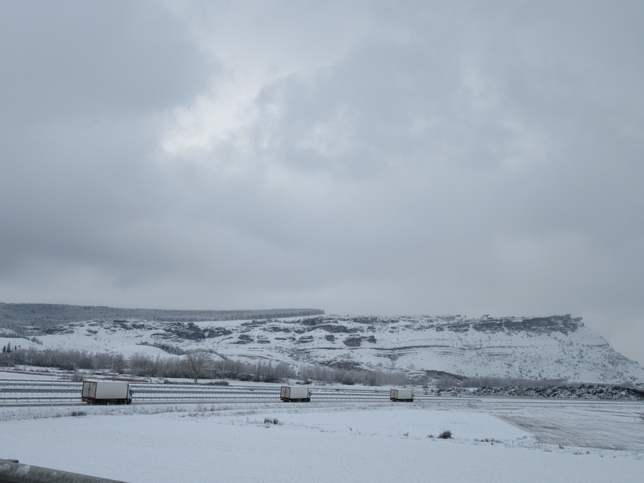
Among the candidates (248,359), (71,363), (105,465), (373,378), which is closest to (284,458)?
(105,465)

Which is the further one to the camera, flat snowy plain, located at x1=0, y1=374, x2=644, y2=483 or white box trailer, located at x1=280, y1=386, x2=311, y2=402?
white box trailer, located at x1=280, y1=386, x2=311, y2=402

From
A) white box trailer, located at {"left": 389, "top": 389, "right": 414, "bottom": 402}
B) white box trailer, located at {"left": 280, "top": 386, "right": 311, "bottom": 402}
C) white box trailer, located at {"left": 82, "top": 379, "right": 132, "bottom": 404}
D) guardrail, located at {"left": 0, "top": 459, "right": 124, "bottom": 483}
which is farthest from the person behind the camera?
white box trailer, located at {"left": 389, "top": 389, "right": 414, "bottom": 402}

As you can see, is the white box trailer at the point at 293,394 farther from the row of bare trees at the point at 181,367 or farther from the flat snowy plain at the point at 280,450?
the row of bare trees at the point at 181,367

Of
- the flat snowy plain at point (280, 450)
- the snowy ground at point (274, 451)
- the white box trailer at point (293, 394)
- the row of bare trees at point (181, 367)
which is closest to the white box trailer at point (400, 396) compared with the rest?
the white box trailer at point (293, 394)

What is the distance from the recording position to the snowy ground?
14.9 metres

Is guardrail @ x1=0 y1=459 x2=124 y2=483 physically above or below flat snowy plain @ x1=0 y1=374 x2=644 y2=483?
above

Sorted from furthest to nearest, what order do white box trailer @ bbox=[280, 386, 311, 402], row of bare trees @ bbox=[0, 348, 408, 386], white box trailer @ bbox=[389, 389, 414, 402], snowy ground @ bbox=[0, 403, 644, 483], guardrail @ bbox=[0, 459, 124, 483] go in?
row of bare trees @ bbox=[0, 348, 408, 386] → white box trailer @ bbox=[389, 389, 414, 402] → white box trailer @ bbox=[280, 386, 311, 402] → snowy ground @ bbox=[0, 403, 644, 483] → guardrail @ bbox=[0, 459, 124, 483]

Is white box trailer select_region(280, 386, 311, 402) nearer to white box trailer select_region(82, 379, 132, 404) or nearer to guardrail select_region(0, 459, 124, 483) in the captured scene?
white box trailer select_region(82, 379, 132, 404)

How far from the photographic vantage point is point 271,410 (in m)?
40.4

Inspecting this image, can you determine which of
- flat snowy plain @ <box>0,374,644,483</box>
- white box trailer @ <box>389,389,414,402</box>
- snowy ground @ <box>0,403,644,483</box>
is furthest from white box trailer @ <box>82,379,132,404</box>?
white box trailer @ <box>389,389,414,402</box>

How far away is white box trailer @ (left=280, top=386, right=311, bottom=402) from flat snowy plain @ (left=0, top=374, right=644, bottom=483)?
17.2 meters

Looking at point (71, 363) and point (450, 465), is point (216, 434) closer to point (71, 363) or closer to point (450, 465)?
point (450, 465)

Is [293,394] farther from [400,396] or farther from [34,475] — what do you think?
[34,475]

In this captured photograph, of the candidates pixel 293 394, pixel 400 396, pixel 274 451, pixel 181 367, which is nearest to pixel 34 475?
pixel 274 451
